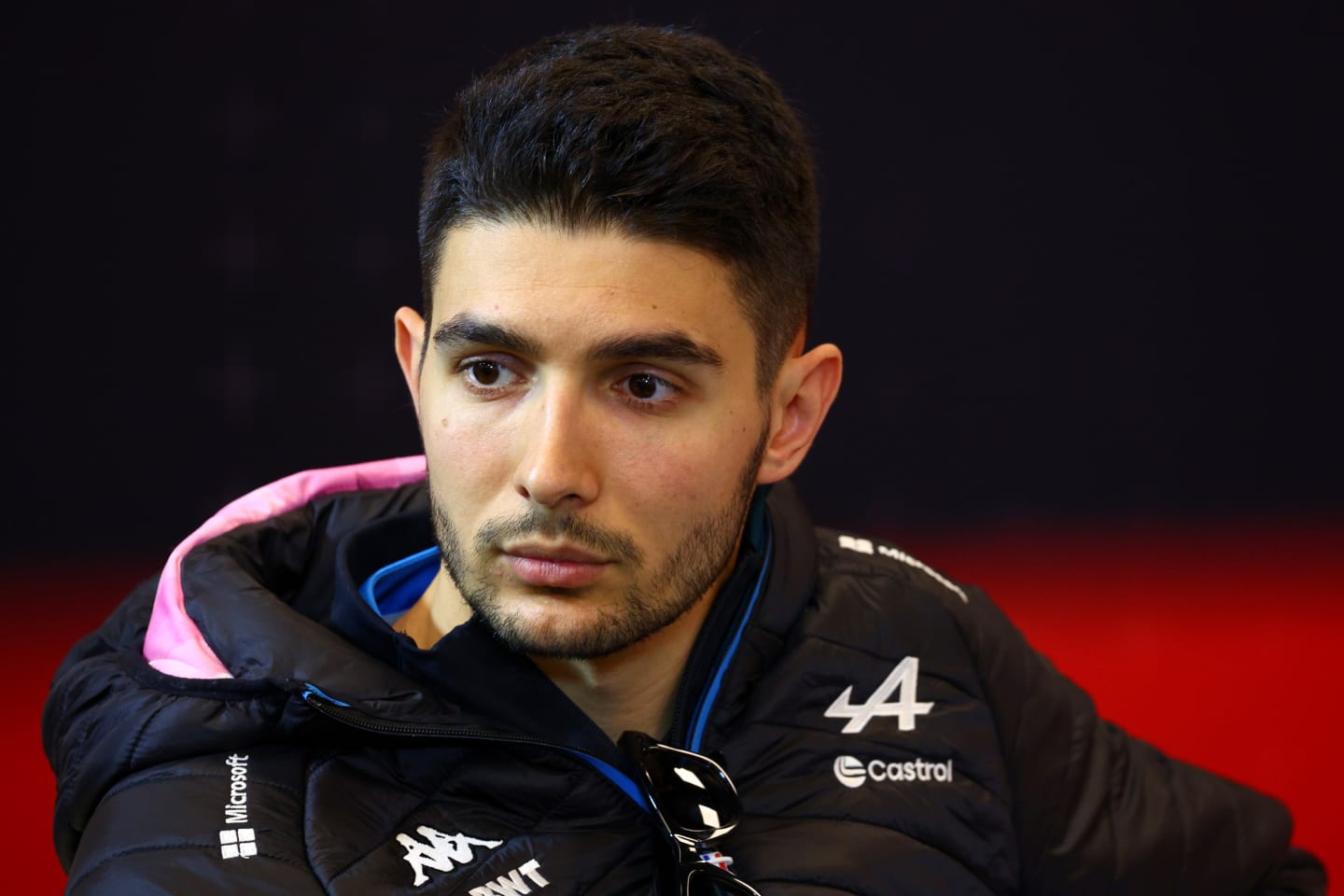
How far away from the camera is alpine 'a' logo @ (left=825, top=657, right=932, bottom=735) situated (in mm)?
1400

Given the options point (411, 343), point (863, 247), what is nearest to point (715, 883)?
point (411, 343)

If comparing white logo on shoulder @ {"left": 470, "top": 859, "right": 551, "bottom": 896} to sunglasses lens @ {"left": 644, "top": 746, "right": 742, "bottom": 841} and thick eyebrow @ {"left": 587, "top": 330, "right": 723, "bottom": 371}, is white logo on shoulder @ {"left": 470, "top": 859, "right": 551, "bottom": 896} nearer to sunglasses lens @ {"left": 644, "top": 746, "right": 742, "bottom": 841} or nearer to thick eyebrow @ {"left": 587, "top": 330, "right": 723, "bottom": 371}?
sunglasses lens @ {"left": 644, "top": 746, "right": 742, "bottom": 841}

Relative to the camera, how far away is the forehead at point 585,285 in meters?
1.15

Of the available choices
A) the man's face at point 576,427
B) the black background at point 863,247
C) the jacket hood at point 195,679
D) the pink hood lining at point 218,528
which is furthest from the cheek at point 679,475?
the black background at point 863,247

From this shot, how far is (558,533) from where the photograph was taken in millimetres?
1143

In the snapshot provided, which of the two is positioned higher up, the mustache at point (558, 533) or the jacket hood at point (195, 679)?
the mustache at point (558, 533)

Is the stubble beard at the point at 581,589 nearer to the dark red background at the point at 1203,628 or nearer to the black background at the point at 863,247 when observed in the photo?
the black background at the point at 863,247

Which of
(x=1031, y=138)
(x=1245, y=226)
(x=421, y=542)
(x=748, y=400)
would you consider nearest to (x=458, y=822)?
(x=421, y=542)

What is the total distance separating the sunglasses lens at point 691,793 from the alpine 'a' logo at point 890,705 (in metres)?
0.19

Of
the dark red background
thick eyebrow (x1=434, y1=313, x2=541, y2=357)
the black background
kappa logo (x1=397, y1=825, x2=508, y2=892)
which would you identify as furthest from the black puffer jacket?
the dark red background

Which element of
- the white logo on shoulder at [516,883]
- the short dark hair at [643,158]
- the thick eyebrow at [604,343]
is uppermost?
the short dark hair at [643,158]

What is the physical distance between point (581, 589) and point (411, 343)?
0.34m

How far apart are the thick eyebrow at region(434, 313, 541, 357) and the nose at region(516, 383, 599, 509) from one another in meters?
0.04

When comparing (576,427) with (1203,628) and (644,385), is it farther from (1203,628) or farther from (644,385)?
(1203,628)
